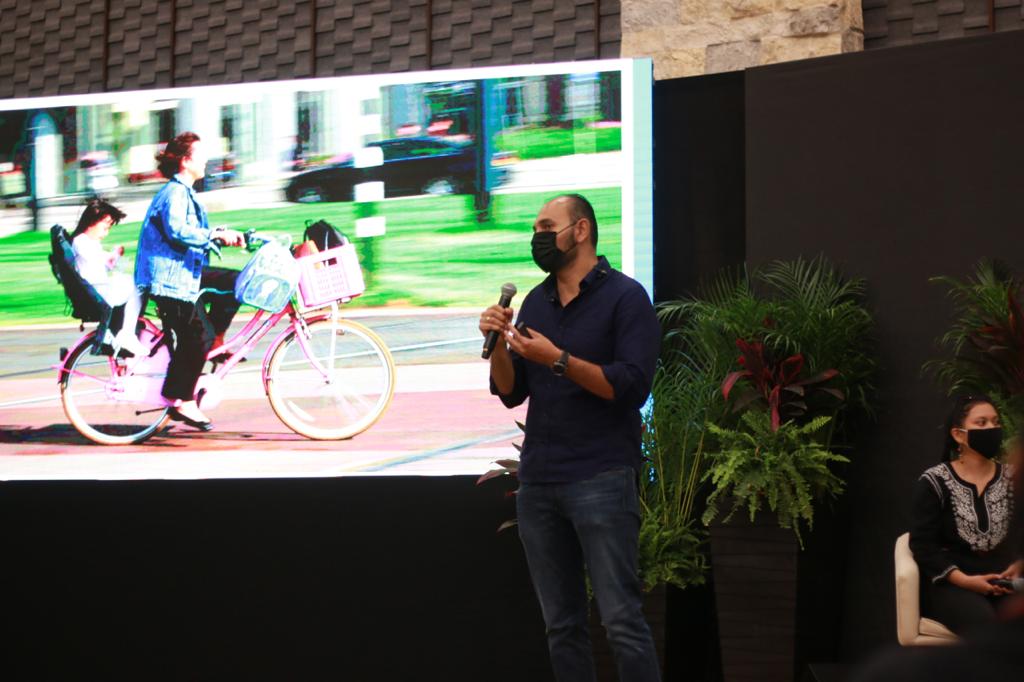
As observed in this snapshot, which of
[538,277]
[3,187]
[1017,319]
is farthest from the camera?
[3,187]

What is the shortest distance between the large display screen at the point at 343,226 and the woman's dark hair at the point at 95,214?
36mm

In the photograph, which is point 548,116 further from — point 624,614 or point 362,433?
point 624,614

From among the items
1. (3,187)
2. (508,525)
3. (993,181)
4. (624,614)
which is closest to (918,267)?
(993,181)

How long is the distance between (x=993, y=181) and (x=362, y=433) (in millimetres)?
2508

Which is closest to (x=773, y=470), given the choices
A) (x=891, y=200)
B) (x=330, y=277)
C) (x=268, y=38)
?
(x=891, y=200)

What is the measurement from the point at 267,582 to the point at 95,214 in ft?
5.60

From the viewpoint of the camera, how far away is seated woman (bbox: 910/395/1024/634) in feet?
11.9

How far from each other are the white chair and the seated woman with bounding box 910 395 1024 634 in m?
0.03

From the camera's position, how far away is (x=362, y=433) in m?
4.76

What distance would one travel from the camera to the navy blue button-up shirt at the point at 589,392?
2934 mm

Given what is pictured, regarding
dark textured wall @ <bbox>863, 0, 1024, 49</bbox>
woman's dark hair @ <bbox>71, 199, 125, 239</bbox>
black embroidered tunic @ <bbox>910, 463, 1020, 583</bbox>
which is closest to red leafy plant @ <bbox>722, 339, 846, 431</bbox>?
black embroidered tunic @ <bbox>910, 463, 1020, 583</bbox>

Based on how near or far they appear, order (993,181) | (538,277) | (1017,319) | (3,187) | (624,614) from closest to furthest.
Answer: (624,614), (1017,319), (993,181), (538,277), (3,187)

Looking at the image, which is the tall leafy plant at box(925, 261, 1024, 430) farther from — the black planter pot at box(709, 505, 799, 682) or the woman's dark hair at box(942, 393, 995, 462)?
the black planter pot at box(709, 505, 799, 682)

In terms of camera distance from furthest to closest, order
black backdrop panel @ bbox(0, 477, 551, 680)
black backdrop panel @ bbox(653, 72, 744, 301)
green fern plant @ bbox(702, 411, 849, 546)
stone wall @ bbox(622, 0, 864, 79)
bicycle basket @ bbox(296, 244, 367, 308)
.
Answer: stone wall @ bbox(622, 0, 864, 79) < bicycle basket @ bbox(296, 244, 367, 308) < black backdrop panel @ bbox(653, 72, 744, 301) < black backdrop panel @ bbox(0, 477, 551, 680) < green fern plant @ bbox(702, 411, 849, 546)
